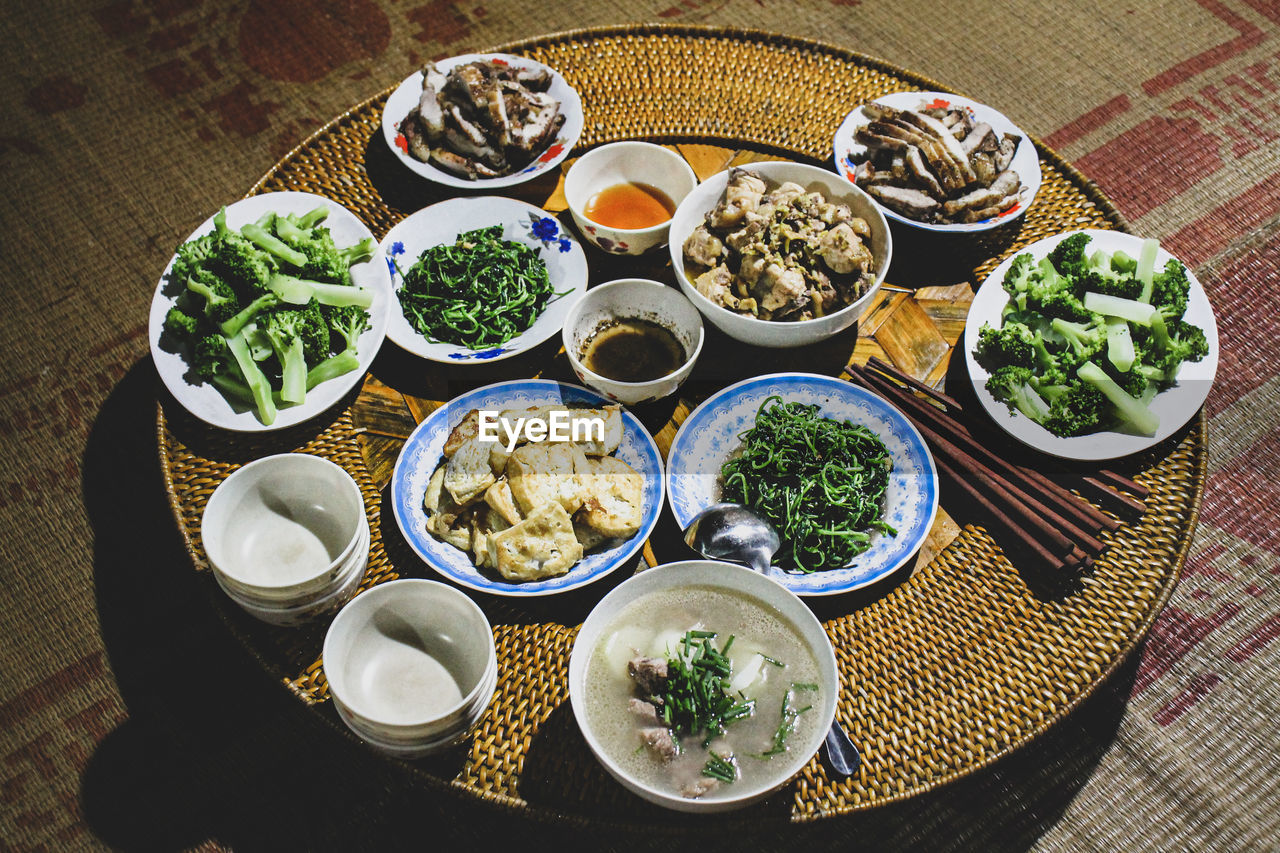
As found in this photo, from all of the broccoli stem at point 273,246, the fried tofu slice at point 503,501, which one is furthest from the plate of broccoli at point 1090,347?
the broccoli stem at point 273,246

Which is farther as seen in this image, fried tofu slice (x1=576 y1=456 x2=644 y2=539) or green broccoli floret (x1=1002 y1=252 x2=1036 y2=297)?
green broccoli floret (x1=1002 y1=252 x2=1036 y2=297)

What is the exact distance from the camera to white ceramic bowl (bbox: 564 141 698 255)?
3.39m

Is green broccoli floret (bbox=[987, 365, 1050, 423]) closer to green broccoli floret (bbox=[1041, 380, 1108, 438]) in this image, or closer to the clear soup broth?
green broccoli floret (bbox=[1041, 380, 1108, 438])

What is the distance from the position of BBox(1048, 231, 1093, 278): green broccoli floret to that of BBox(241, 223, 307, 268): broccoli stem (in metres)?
2.76

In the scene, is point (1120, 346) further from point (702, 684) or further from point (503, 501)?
point (503, 501)

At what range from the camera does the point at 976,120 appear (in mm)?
3650

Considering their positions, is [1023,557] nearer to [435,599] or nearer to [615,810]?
[615,810]

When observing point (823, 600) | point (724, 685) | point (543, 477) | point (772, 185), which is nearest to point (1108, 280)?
point (772, 185)

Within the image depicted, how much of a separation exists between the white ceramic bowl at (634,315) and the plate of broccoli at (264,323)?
2.30 feet

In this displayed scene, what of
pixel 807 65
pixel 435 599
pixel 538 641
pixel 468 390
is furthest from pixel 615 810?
pixel 807 65

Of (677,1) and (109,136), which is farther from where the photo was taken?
(677,1)

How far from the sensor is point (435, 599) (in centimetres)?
258

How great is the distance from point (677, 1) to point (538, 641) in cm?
456

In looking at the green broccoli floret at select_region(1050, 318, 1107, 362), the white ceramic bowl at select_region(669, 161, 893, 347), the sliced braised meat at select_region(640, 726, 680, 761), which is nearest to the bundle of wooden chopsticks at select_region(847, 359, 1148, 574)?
the white ceramic bowl at select_region(669, 161, 893, 347)
